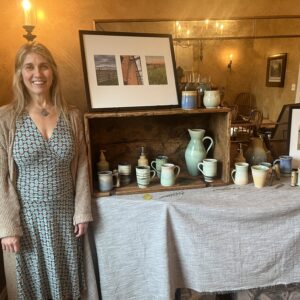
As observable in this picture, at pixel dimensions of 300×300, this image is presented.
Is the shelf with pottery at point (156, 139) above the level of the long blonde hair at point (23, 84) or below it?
below

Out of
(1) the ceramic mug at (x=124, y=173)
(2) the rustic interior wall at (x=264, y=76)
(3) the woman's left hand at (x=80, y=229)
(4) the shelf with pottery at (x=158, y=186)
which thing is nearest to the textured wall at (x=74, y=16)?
(2) the rustic interior wall at (x=264, y=76)

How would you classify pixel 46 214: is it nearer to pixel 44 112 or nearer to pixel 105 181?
pixel 105 181

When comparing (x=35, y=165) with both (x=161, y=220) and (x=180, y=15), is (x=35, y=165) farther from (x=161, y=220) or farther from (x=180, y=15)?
(x=180, y=15)

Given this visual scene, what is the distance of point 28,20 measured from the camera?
1528 millimetres

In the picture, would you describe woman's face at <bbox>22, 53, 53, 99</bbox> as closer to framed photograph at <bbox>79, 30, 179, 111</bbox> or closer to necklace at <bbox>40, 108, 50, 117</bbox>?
necklace at <bbox>40, 108, 50, 117</bbox>

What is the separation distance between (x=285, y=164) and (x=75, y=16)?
1.45 metres

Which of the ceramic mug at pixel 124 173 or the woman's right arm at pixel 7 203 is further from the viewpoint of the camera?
the ceramic mug at pixel 124 173

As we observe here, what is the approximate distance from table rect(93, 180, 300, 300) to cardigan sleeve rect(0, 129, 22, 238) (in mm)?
361

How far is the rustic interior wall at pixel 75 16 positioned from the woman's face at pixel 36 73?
0.42 m

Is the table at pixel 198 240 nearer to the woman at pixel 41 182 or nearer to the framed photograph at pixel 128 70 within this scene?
the woman at pixel 41 182

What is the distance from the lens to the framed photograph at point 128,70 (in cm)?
147

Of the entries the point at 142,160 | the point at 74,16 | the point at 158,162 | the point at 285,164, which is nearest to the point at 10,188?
the point at 142,160

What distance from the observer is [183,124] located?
5.74 feet

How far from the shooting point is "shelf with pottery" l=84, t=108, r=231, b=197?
1.61 m
